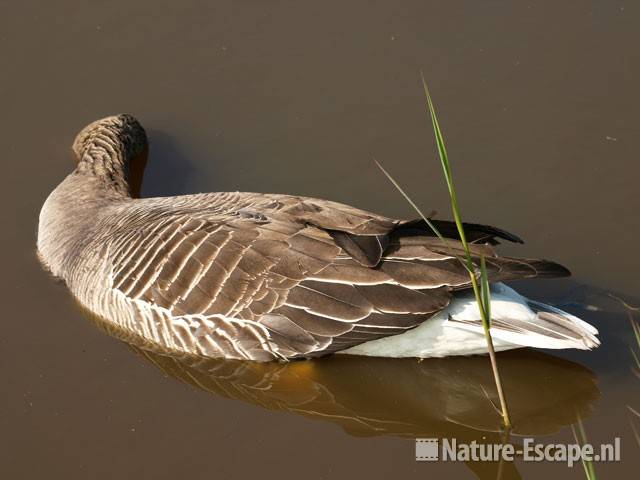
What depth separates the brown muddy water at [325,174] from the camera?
276 inches

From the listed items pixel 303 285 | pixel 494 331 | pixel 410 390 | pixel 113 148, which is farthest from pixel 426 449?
pixel 113 148

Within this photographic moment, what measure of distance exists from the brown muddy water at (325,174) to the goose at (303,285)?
32 cm

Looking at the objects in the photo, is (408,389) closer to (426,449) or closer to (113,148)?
(426,449)

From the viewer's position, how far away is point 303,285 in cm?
718

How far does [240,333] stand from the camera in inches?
290

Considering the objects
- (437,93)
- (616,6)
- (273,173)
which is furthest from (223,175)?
(616,6)

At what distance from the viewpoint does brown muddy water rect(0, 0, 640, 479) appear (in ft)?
23.0

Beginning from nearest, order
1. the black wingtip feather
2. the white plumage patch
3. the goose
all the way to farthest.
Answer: the white plumage patch → the goose → the black wingtip feather

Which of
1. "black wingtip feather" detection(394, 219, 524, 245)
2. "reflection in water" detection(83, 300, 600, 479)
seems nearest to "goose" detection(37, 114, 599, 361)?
"black wingtip feather" detection(394, 219, 524, 245)

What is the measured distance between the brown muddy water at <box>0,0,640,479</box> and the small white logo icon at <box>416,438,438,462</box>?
7 cm

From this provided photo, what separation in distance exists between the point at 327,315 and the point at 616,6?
213 inches

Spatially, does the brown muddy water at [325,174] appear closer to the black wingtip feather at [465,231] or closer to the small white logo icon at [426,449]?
the small white logo icon at [426,449]

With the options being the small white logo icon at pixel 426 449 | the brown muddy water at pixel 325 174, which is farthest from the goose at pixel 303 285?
the small white logo icon at pixel 426 449

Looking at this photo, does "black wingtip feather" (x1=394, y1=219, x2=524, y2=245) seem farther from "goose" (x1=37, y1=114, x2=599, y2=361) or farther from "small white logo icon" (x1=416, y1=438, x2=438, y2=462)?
"small white logo icon" (x1=416, y1=438, x2=438, y2=462)
